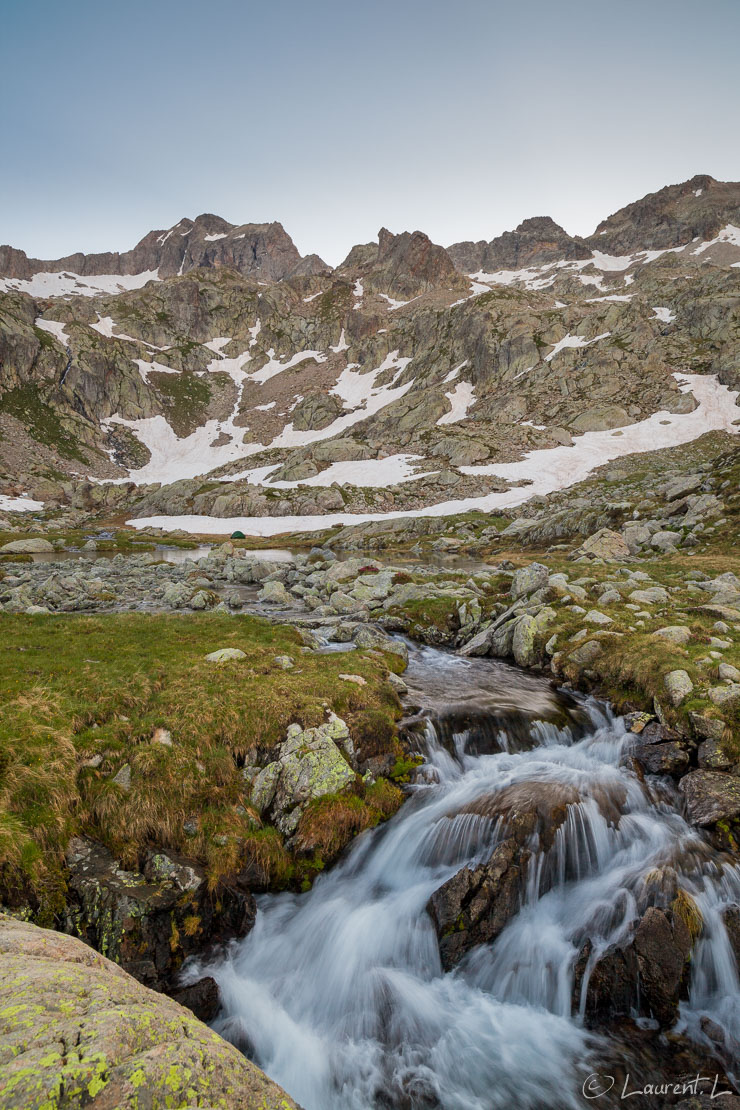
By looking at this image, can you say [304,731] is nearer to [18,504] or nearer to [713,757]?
[713,757]

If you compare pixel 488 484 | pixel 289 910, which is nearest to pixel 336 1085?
pixel 289 910

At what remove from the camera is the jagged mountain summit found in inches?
3789

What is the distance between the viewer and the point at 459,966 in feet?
30.7

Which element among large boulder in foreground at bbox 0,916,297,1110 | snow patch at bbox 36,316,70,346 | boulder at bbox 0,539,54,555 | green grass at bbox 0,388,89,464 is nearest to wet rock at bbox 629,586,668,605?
large boulder in foreground at bbox 0,916,297,1110

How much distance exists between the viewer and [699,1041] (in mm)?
7691

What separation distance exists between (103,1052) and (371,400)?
15415 centimetres

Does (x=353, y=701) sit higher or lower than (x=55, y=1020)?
lower

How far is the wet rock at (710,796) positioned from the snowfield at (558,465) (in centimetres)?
6646

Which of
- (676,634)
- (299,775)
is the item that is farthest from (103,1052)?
(676,634)

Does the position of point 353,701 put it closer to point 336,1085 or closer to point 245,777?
point 245,777

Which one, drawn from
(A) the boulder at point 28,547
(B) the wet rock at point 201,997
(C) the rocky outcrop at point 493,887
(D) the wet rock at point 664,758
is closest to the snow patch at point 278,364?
(A) the boulder at point 28,547

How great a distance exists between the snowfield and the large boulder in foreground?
7532 cm

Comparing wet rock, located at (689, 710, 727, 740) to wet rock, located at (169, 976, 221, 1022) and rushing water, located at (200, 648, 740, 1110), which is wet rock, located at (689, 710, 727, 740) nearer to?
rushing water, located at (200, 648, 740, 1110)

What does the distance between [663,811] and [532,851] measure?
12.1 feet
